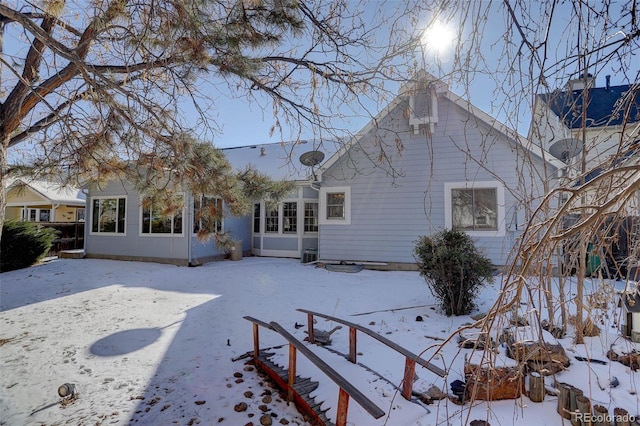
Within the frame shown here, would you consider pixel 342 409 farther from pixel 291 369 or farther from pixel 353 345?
pixel 353 345

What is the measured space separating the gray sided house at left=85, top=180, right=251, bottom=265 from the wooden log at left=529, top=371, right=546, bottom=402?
9728mm

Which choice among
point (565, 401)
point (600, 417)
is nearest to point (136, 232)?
point (565, 401)

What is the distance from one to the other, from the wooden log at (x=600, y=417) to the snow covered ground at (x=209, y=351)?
26 centimetres

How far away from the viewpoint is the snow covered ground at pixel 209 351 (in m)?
3.01

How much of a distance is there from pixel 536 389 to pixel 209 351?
148 inches

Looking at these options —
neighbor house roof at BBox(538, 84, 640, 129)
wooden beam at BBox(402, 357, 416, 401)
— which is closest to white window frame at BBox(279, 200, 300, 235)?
wooden beam at BBox(402, 357, 416, 401)

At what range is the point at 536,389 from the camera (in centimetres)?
295

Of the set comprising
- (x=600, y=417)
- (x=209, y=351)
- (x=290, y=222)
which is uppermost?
(x=290, y=222)

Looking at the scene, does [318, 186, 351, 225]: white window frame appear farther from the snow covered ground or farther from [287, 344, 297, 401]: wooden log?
[287, 344, 297, 401]: wooden log

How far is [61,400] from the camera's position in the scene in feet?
11.2

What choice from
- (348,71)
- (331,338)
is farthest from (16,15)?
(331,338)

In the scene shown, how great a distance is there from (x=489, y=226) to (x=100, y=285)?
10.6 meters

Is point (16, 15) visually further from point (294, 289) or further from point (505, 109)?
point (294, 289)

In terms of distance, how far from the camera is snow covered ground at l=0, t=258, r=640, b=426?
301 centimetres
